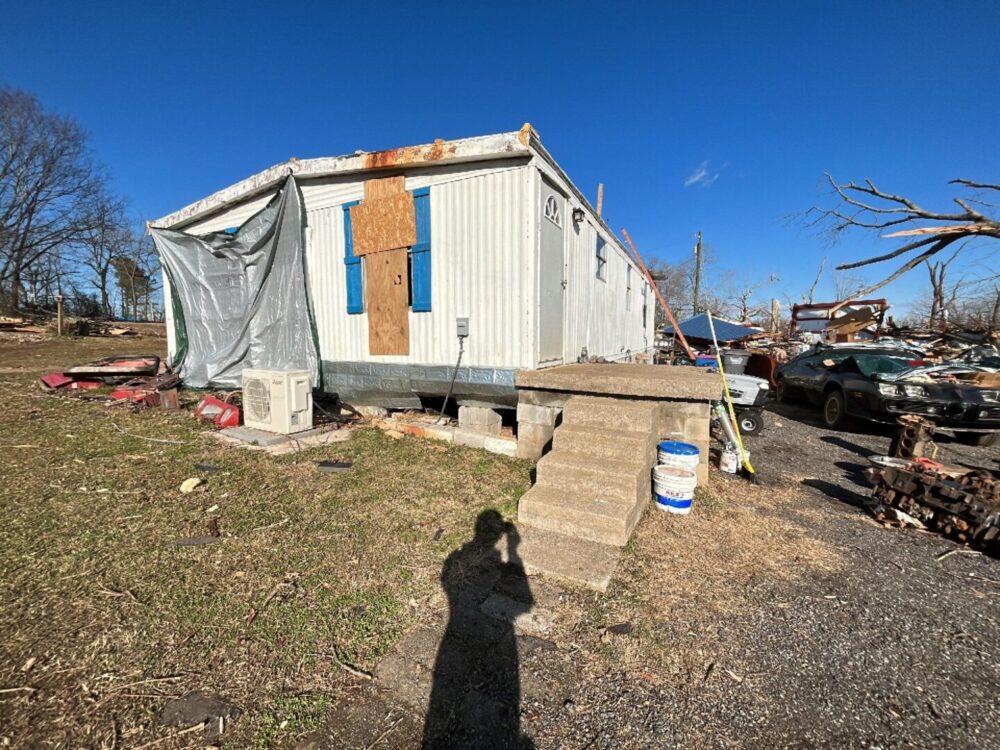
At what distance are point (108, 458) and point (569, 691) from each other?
204 inches

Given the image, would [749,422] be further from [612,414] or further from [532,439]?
[532,439]

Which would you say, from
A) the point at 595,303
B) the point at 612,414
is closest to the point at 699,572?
the point at 612,414

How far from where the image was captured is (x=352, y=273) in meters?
6.01

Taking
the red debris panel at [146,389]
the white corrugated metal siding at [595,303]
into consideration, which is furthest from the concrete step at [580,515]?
the red debris panel at [146,389]

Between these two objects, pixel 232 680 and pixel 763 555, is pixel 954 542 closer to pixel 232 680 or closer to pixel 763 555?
pixel 763 555

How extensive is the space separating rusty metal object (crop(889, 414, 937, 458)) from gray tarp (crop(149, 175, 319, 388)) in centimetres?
830

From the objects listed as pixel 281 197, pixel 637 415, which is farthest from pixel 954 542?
pixel 281 197

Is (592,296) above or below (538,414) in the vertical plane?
above

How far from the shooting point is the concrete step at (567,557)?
102 inches

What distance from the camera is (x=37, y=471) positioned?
3873 mm

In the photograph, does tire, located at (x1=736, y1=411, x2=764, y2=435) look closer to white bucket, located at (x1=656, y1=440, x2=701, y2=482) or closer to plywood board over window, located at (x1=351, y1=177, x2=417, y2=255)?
white bucket, located at (x1=656, y1=440, x2=701, y2=482)

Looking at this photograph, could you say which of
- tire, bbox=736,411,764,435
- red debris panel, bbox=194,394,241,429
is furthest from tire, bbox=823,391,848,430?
red debris panel, bbox=194,394,241,429

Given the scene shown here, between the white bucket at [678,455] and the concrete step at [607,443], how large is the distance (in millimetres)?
100

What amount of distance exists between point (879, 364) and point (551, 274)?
6739mm
